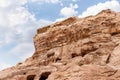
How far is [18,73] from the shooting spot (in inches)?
1694

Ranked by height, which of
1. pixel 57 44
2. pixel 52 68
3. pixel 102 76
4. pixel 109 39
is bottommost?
pixel 102 76

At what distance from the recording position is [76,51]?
148 feet

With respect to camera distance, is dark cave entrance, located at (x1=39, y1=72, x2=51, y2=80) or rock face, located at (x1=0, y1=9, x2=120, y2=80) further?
dark cave entrance, located at (x1=39, y1=72, x2=51, y2=80)

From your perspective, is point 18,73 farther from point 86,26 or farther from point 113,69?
point 113,69

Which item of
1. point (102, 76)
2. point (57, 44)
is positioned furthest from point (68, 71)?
point (57, 44)

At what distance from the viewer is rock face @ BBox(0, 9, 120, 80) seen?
3009cm

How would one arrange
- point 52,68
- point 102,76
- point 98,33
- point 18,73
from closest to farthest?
point 102,76 → point 52,68 → point 18,73 → point 98,33

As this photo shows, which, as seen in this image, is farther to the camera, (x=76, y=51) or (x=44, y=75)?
(x=76, y=51)

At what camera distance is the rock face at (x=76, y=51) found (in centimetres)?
A: 3009

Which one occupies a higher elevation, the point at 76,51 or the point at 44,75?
the point at 76,51

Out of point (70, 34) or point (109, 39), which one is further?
point (70, 34)

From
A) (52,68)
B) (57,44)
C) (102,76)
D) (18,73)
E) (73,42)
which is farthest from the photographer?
(57,44)

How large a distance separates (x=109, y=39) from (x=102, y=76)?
15367mm

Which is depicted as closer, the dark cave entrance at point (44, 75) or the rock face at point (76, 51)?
→ the rock face at point (76, 51)
